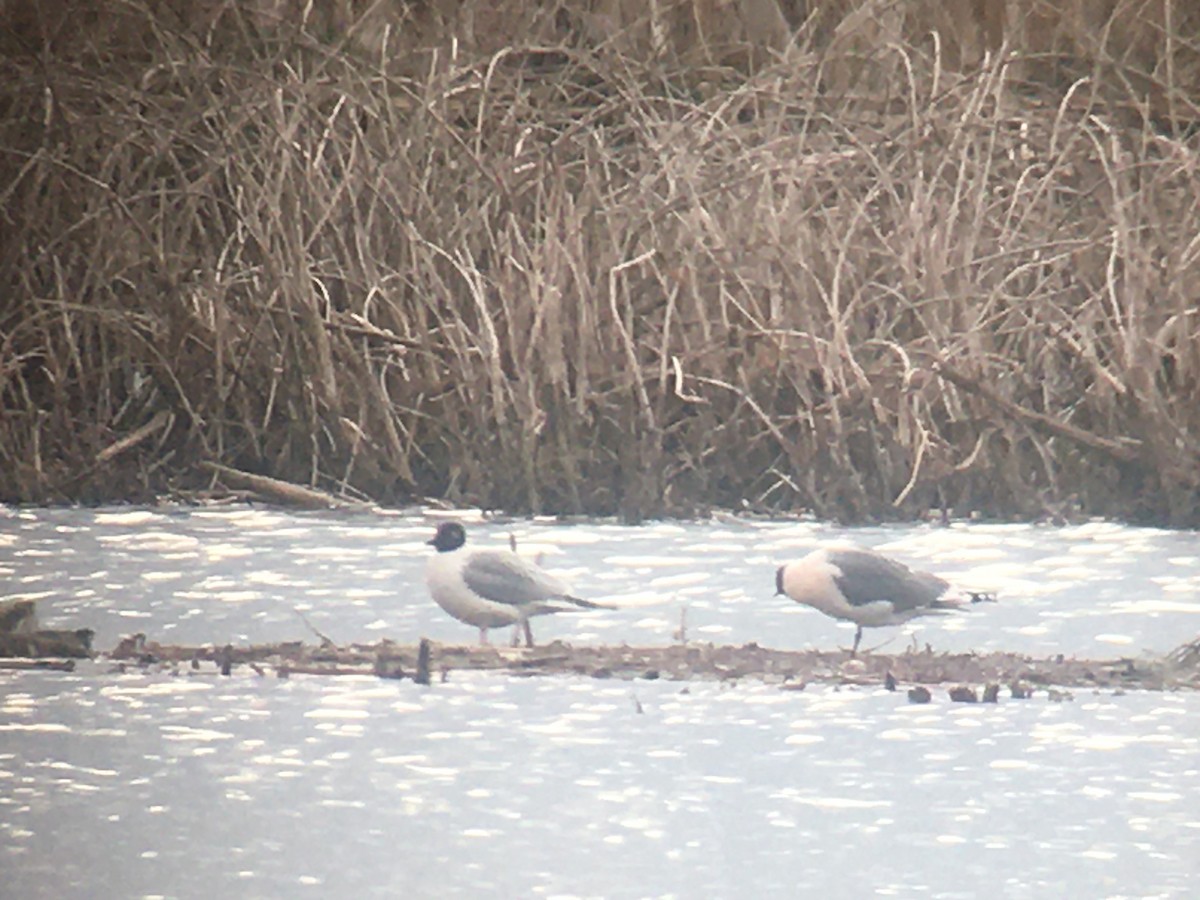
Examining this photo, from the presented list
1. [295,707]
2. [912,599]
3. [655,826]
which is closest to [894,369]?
[912,599]

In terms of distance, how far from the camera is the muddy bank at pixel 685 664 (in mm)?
2246

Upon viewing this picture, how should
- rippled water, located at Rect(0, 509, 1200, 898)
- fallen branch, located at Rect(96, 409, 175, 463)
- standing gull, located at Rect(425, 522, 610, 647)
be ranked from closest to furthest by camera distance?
rippled water, located at Rect(0, 509, 1200, 898), standing gull, located at Rect(425, 522, 610, 647), fallen branch, located at Rect(96, 409, 175, 463)

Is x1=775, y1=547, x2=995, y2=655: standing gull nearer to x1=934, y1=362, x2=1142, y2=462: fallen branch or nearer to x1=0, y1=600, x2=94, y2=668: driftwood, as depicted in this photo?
x1=934, y1=362, x2=1142, y2=462: fallen branch

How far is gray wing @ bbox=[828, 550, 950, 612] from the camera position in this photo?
2.25m

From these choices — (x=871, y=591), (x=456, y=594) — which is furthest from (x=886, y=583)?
(x=456, y=594)

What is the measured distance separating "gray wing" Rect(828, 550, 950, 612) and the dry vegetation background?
0.28 ft

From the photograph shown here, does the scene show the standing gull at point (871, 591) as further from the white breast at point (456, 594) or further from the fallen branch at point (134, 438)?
the fallen branch at point (134, 438)

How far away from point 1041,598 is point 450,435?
2.35 ft

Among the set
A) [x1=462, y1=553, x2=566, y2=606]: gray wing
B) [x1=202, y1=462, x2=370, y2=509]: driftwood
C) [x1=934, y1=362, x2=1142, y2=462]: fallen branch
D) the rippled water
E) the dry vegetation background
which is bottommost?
the rippled water

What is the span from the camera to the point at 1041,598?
226 centimetres

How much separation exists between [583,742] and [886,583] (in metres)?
0.39

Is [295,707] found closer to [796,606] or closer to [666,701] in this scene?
[666,701]

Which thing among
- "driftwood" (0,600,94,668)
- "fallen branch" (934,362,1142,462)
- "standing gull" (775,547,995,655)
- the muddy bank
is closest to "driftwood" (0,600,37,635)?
"driftwood" (0,600,94,668)

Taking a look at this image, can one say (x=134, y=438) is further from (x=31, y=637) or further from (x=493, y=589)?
(x=493, y=589)
